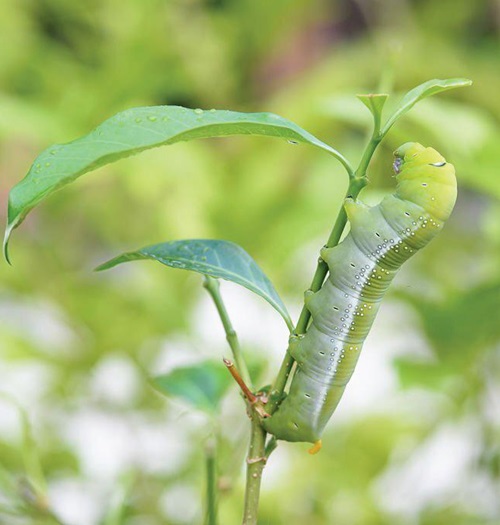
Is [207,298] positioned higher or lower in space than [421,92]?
lower

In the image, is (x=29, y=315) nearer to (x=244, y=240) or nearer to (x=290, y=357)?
(x=244, y=240)

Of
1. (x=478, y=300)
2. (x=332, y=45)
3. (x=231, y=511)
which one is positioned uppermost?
(x=478, y=300)

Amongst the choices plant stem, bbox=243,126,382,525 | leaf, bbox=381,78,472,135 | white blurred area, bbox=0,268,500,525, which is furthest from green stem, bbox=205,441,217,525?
white blurred area, bbox=0,268,500,525

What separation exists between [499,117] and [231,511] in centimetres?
80

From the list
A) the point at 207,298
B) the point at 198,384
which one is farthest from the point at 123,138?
the point at 207,298

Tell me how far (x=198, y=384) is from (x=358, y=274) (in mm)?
155

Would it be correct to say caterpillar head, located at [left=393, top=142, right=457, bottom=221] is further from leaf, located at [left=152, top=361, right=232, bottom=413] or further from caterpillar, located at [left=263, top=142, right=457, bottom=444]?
leaf, located at [left=152, top=361, right=232, bottom=413]

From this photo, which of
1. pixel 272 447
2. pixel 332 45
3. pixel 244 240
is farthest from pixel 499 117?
Result: pixel 272 447

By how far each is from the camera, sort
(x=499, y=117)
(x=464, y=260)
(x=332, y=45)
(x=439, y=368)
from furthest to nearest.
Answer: (x=332, y=45) < (x=499, y=117) < (x=464, y=260) < (x=439, y=368)

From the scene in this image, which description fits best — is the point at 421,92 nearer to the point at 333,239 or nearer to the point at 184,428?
the point at 333,239

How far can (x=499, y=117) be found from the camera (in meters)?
1.29

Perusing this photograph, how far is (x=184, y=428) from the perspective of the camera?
826 millimetres

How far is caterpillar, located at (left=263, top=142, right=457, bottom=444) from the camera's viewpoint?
31 cm

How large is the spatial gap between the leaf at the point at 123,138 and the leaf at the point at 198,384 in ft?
0.58
